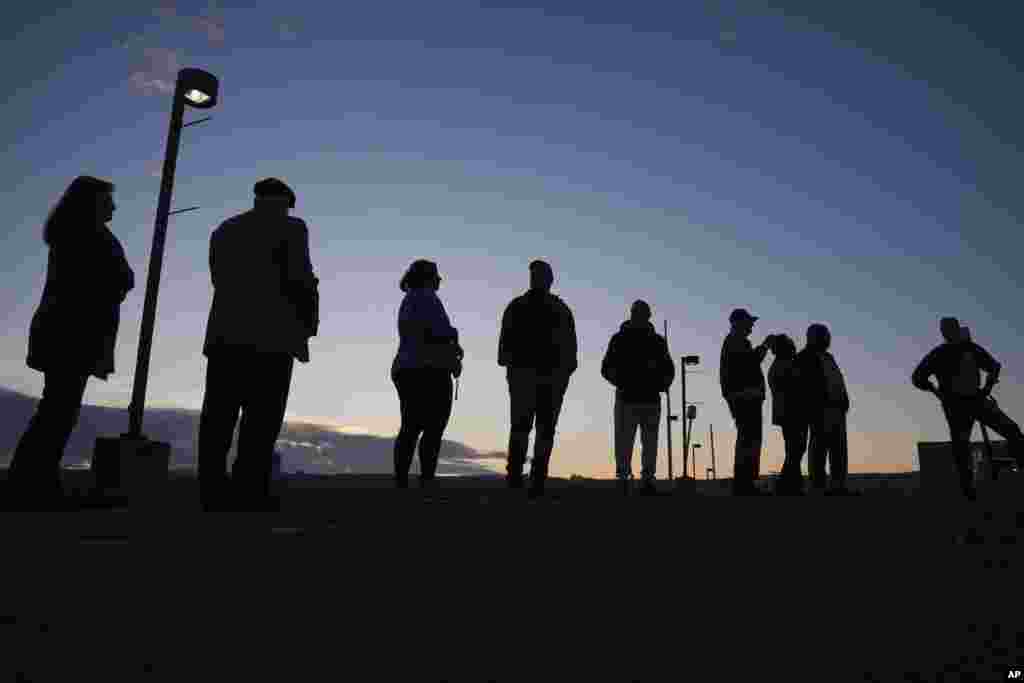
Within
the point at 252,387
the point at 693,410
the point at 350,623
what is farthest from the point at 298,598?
the point at 693,410

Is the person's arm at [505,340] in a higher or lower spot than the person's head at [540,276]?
lower

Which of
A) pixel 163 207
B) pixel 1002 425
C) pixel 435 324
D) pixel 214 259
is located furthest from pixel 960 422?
pixel 163 207

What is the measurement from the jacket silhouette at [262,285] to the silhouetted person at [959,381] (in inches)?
237

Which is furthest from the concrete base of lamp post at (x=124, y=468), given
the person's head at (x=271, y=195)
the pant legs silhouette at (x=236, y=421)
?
the person's head at (x=271, y=195)

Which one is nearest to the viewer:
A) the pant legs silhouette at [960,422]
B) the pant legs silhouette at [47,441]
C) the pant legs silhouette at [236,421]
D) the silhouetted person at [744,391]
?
the pant legs silhouette at [236,421]

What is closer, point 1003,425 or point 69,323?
point 69,323

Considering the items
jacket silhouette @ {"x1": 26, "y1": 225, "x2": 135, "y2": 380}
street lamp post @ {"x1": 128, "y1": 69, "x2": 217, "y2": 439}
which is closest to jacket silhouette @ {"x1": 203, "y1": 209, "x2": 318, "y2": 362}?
jacket silhouette @ {"x1": 26, "y1": 225, "x2": 135, "y2": 380}

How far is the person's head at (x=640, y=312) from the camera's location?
25.0ft

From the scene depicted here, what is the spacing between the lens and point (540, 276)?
21.9ft

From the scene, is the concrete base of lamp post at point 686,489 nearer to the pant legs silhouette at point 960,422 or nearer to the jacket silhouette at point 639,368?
the jacket silhouette at point 639,368

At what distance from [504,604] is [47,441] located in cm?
396

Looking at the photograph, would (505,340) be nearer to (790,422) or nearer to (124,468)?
(124,468)

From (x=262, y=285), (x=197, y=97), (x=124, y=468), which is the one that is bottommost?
(x=124, y=468)

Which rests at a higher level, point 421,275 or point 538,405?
point 421,275
